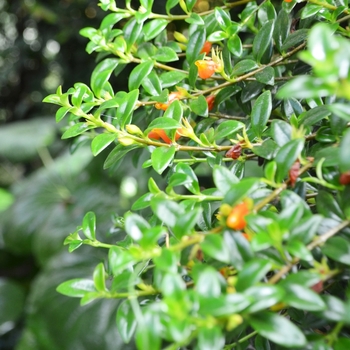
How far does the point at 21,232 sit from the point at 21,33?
5.00 ft

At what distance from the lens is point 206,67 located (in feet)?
1.72

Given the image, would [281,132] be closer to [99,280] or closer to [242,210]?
[242,210]

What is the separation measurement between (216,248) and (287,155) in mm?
108

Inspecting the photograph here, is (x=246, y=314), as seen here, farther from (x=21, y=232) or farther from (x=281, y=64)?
(x=21, y=232)

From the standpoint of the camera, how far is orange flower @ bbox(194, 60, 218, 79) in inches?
20.7

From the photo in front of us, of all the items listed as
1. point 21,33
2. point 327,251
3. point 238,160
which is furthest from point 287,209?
point 21,33

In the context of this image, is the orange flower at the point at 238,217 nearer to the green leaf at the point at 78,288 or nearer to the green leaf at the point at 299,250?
the green leaf at the point at 299,250

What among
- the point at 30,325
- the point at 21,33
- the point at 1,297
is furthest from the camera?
the point at 21,33

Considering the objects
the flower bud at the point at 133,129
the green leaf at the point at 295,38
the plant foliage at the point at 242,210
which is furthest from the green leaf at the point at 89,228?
the green leaf at the point at 295,38

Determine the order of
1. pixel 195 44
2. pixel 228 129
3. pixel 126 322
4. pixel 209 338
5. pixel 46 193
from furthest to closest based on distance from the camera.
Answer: pixel 46 193 < pixel 195 44 < pixel 228 129 < pixel 126 322 < pixel 209 338

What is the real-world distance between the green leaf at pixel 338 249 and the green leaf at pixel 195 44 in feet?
1.08

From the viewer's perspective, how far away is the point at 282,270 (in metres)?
0.32

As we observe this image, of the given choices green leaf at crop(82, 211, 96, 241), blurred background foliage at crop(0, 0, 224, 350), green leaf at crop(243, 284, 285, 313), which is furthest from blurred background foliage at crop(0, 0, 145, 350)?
green leaf at crop(243, 284, 285, 313)

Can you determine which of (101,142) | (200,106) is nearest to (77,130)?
(101,142)
